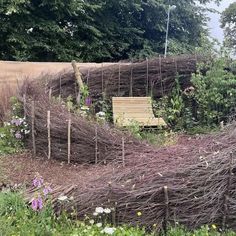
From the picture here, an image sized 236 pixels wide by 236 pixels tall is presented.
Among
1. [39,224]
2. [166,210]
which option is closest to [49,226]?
[39,224]

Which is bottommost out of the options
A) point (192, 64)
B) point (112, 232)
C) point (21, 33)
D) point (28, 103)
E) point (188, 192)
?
point (112, 232)

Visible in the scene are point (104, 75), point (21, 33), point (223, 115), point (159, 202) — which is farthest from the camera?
point (21, 33)

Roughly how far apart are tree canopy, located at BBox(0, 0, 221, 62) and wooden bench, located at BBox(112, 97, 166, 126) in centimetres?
509

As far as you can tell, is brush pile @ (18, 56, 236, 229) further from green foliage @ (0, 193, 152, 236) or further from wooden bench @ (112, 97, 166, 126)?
wooden bench @ (112, 97, 166, 126)

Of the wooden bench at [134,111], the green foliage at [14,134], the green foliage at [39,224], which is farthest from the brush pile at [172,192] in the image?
the wooden bench at [134,111]

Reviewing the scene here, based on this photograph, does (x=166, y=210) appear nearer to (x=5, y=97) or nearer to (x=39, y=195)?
(x=39, y=195)

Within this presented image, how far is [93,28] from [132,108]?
6310mm

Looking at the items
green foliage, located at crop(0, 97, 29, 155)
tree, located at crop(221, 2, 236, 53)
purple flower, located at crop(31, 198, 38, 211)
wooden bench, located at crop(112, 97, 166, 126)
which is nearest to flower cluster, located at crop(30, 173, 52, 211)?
purple flower, located at crop(31, 198, 38, 211)

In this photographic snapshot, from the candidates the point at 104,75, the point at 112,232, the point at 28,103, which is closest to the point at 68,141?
the point at 28,103

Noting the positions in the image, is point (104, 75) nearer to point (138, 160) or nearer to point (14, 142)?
point (14, 142)

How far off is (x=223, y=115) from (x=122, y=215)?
462 cm

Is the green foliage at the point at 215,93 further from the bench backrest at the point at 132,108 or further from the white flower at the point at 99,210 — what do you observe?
the white flower at the point at 99,210

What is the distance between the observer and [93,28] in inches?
526

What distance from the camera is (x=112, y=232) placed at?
3008 mm
